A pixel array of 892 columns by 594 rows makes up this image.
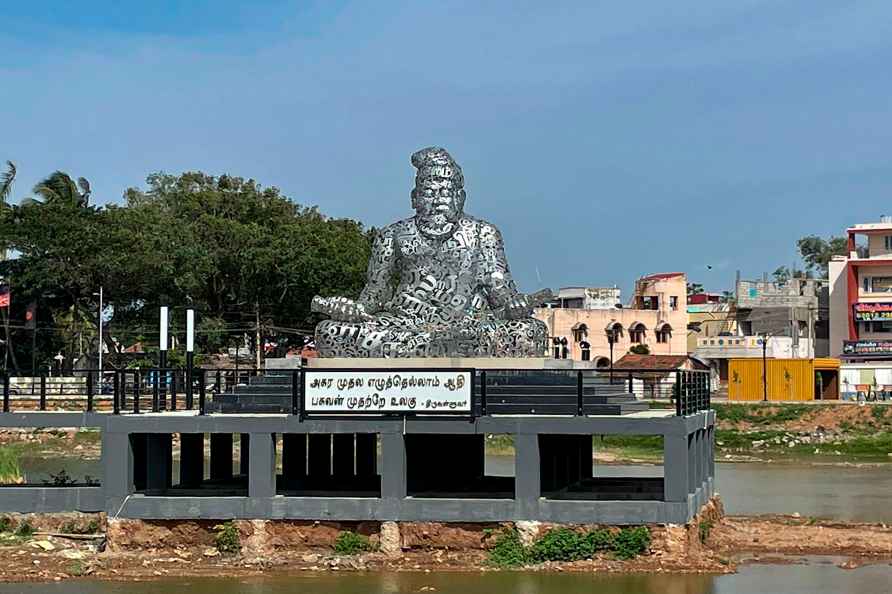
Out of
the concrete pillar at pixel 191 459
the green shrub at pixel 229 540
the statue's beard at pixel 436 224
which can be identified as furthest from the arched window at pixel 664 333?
the green shrub at pixel 229 540

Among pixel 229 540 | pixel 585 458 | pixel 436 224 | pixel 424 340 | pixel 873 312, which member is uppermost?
pixel 873 312

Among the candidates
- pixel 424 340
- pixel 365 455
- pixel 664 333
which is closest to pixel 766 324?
pixel 664 333

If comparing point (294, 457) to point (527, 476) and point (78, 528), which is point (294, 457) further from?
point (527, 476)

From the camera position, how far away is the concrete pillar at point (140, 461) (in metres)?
24.7

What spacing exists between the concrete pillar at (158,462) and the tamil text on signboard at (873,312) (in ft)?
209

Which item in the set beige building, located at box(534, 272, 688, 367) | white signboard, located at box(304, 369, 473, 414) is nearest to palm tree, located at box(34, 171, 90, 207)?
beige building, located at box(534, 272, 688, 367)

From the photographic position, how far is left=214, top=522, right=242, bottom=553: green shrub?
76.9 ft

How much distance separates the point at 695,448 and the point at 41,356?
50.9 meters

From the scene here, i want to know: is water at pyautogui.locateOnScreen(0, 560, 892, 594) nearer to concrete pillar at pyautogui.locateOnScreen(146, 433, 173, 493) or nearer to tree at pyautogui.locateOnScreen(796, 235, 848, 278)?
concrete pillar at pyautogui.locateOnScreen(146, 433, 173, 493)

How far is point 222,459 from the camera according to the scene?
96.1 ft

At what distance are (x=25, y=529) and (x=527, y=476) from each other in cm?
876

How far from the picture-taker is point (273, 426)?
23625 mm

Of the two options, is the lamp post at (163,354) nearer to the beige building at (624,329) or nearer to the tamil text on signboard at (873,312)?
the tamil text on signboard at (873,312)

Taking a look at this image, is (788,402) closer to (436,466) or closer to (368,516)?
(436,466)
